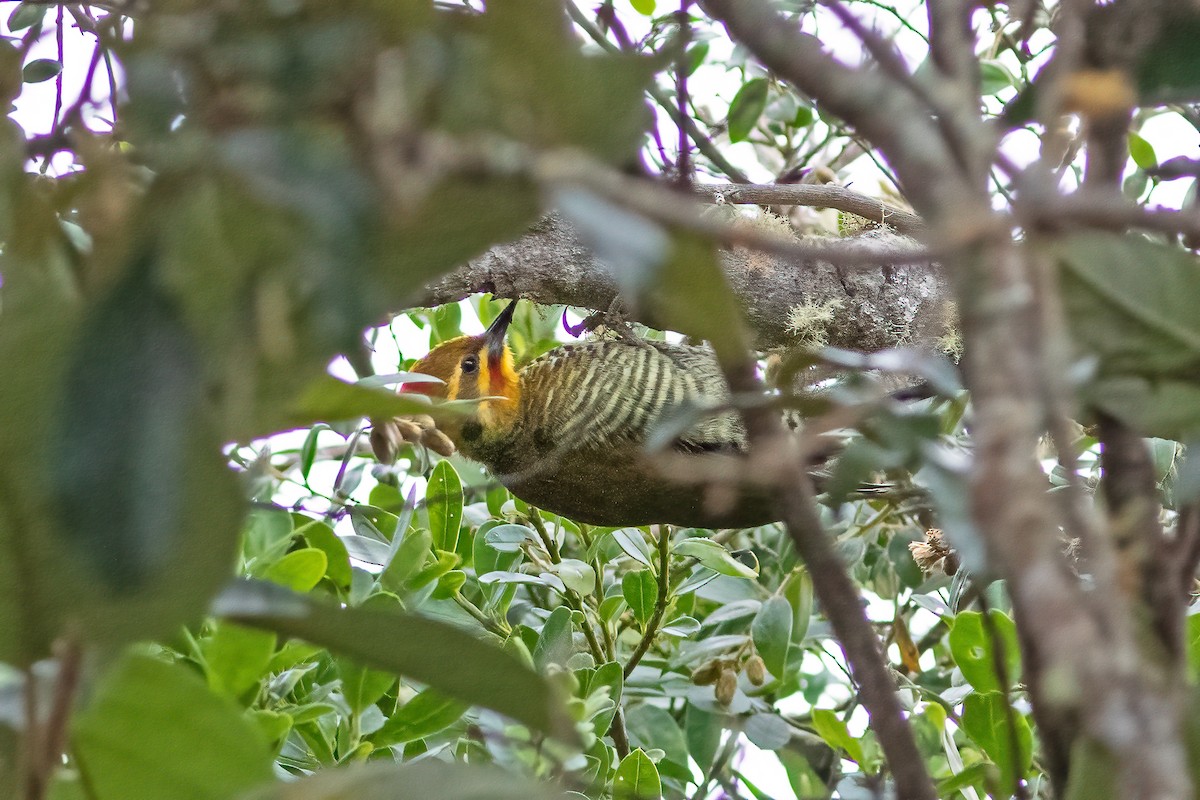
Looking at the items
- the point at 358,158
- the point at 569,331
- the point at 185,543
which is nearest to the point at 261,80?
the point at 358,158

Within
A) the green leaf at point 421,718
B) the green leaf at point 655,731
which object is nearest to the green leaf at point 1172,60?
the green leaf at point 421,718

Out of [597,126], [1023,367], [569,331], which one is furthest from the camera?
[569,331]

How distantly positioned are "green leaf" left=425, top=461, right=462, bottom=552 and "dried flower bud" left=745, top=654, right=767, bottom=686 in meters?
0.42

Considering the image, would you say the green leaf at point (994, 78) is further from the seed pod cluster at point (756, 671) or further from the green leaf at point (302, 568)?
the green leaf at point (302, 568)

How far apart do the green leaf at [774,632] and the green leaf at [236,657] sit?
838 millimetres

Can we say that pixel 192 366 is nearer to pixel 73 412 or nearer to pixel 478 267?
pixel 73 412

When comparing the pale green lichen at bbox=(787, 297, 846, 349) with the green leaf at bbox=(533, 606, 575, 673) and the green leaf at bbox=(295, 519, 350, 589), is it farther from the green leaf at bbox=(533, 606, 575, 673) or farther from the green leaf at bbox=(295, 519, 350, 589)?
the green leaf at bbox=(295, 519, 350, 589)

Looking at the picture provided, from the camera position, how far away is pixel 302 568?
80 cm

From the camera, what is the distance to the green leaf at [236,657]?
2.25ft

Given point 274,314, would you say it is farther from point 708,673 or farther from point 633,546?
point 708,673

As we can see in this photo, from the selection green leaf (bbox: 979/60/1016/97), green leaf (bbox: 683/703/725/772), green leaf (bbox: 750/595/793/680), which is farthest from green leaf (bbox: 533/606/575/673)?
green leaf (bbox: 979/60/1016/97)

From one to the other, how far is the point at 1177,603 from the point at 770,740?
1268 millimetres

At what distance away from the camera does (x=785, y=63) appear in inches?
13.0

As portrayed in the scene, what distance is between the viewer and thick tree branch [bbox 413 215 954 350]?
182cm
